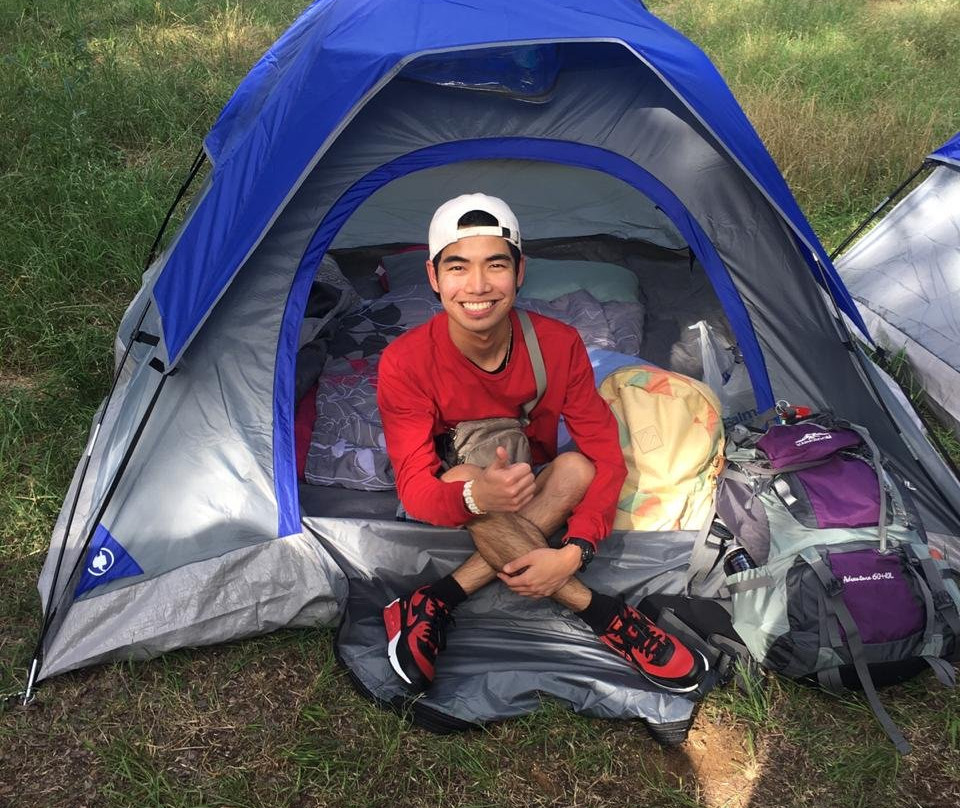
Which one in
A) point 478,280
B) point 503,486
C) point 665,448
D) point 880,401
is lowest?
point 665,448

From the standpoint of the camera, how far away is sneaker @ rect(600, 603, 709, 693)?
219 centimetres

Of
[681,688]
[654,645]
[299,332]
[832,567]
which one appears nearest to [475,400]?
[299,332]

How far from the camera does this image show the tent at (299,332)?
7.60 ft

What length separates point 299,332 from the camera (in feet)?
8.50

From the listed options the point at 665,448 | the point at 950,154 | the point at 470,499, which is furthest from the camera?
the point at 950,154

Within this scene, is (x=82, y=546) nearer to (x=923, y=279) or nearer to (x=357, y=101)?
(x=357, y=101)

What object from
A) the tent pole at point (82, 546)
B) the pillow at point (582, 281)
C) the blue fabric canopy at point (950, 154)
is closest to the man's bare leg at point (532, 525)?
the tent pole at point (82, 546)

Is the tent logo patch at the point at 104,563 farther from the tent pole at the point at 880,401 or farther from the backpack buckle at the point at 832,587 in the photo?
the tent pole at the point at 880,401

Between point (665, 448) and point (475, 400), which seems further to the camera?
point (665, 448)

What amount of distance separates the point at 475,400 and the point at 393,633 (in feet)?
2.21

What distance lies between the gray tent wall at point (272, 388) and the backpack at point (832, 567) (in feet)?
1.12

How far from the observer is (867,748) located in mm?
2096

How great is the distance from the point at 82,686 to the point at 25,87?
13.8 ft

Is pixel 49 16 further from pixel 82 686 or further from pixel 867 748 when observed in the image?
pixel 867 748
